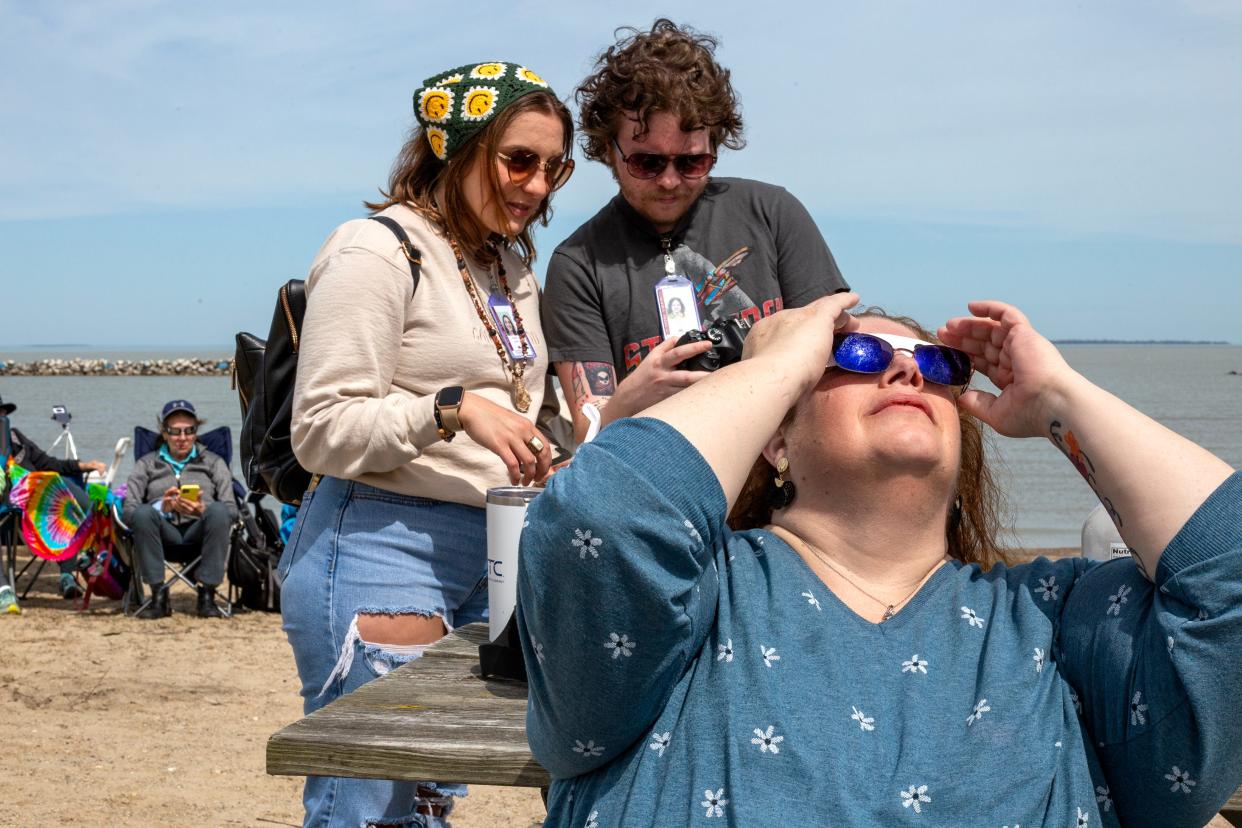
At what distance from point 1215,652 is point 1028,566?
1.26 ft

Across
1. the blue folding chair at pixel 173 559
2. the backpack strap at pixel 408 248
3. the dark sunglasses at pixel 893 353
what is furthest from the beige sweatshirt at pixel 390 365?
the blue folding chair at pixel 173 559

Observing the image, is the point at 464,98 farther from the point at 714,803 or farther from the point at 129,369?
the point at 129,369

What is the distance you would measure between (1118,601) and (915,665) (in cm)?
31

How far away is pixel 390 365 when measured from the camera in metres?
2.65

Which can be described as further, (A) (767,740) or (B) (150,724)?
(B) (150,724)

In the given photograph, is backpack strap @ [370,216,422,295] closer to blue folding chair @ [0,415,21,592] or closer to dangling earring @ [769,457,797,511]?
dangling earring @ [769,457,797,511]

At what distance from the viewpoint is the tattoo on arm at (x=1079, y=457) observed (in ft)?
5.96

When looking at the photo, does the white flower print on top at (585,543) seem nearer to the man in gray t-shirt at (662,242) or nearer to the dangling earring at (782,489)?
the dangling earring at (782,489)

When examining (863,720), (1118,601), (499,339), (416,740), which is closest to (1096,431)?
(1118,601)

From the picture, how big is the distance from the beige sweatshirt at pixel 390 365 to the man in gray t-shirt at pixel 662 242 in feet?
0.63

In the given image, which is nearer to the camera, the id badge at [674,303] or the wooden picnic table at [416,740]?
the wooden picnic table at [416,740]

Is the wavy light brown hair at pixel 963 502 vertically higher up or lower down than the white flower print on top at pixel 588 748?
higher up

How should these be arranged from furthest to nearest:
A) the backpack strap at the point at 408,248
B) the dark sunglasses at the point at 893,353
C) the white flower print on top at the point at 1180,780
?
the backpack strap at the point at 408,248
the dark sunglasses at the point at 893,353
the white flower print on top at the point at 1180,780

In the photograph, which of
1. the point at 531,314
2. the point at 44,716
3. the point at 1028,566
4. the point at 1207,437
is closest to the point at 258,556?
the point at 44,716
